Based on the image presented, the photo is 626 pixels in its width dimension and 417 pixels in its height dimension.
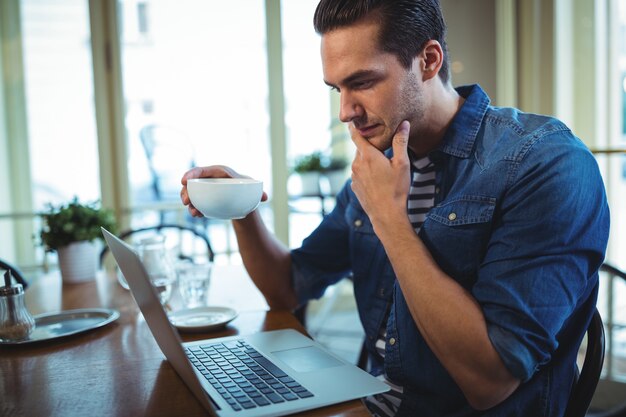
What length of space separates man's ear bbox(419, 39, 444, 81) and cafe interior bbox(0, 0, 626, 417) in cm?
187

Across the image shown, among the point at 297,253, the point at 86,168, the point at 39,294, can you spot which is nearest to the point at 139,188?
the point at 86,168

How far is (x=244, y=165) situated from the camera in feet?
11.5

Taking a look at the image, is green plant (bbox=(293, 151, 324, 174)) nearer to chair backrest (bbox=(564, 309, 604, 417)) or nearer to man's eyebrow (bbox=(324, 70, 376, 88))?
man's eyebrow (bbox=(324, 70, 376, 88))

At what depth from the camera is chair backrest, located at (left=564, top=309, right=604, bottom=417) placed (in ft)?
3.26

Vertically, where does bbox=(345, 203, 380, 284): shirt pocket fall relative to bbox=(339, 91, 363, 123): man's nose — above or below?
below

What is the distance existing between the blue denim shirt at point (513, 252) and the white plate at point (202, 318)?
0.32 metres

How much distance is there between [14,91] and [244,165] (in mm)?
1334

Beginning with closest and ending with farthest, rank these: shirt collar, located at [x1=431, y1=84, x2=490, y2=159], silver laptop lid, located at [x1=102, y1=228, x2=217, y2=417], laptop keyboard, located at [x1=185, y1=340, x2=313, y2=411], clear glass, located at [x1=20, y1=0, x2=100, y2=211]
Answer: silver laptop lid, located at [x1=102, y1=228, x2=217, y2=417] < laptop keyboard, located at [x1=185, y1=340, x2=313, y2=411] < shirt collar, located at [x1=431, y1=84, x2=490, y2=159] < clear glass, located at [x1=20, y1=0, x2=100, y2=211]

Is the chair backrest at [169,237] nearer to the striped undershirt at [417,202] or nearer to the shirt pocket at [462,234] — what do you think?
the striped undershirt at [417,202]

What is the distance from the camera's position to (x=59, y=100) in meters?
3.19

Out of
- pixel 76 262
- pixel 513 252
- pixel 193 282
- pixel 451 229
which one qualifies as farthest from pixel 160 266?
pixel 513 252

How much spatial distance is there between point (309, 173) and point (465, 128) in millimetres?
2381

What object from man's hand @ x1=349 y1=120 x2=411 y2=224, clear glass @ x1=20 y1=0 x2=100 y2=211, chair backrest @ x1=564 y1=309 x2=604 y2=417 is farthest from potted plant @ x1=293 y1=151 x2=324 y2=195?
chair backrest @ x1=564 y1=309 x2=604 y2=417

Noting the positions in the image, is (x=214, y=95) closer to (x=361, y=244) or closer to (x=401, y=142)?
(x=361, y=244)
